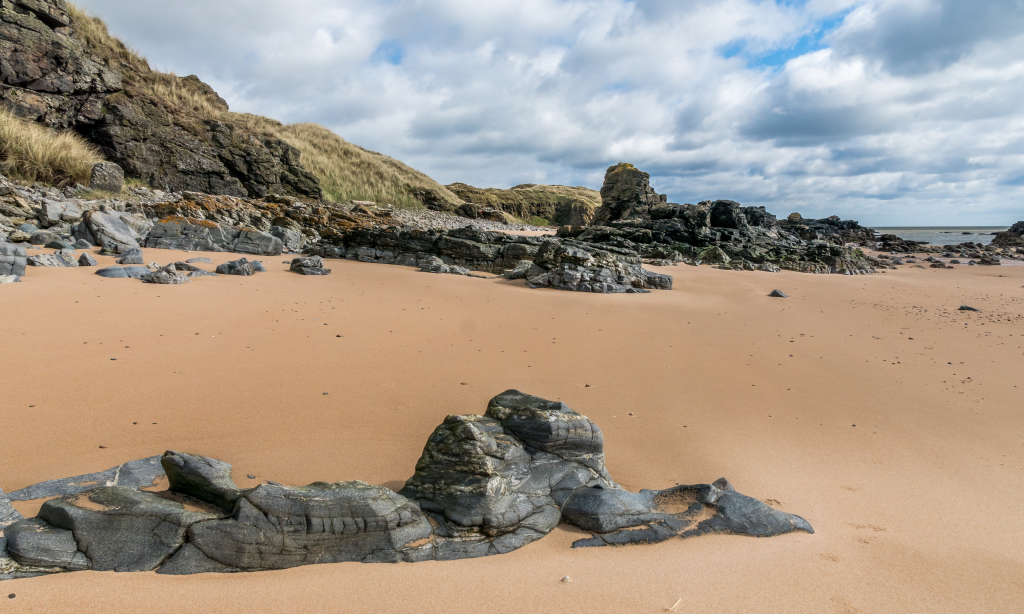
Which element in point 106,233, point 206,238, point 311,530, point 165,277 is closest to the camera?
point 311,530

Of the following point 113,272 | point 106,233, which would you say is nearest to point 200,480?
point 113,272

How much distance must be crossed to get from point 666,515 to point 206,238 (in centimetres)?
1382

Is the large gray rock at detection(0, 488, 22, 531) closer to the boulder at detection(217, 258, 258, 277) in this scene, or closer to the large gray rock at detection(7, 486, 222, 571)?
the large gray rock at detection(7, 486, 222, 571)

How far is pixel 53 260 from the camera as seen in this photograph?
26.9ft

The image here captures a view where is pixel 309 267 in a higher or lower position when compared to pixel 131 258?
lower

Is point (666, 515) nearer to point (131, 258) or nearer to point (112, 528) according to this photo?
point (112, 528)

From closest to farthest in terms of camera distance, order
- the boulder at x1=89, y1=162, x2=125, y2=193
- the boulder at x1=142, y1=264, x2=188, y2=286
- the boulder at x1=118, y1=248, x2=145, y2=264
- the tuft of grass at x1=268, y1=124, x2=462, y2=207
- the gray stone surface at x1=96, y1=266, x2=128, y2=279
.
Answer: the boulder at x1=142, y1=264, x2=188, y2=286, the gray stone surface at x1=96, y1=266, x2=128, y2=279, the boulder at x1=118, y1=248, x2=145, y2=264, the boulder at x1=89, y1=162, x2=125, y2=193, the tuft of grass at x1=268, y1=124, x2=462, y2=207

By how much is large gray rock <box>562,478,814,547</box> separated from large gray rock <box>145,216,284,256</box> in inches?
509

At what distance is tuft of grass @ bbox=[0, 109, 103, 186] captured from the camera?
1498cm

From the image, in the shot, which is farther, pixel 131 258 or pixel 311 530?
pixel 131 258

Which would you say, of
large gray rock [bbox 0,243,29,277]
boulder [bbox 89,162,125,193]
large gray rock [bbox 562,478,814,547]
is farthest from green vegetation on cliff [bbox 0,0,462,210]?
large gray rock [bbox 562,478,814,547]

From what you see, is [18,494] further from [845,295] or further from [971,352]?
[845,295]

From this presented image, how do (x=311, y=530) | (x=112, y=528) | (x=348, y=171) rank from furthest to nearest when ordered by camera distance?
(x=348, y=171), (x=311, y=530), (x=112, y=528)

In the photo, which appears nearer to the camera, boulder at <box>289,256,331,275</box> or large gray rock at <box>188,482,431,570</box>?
large gray rock at <box>188,482,431,570</box>
